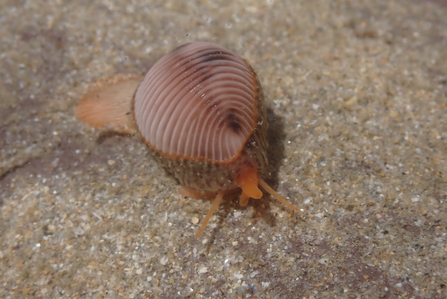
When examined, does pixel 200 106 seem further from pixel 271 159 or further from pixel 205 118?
pixel 271 159

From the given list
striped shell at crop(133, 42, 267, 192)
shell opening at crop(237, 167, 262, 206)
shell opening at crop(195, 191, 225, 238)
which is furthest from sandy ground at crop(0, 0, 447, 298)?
striped shell at crop(133, 42, 267, 192)

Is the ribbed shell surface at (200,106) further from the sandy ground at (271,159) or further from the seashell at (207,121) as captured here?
the sandy ground at (271,159)

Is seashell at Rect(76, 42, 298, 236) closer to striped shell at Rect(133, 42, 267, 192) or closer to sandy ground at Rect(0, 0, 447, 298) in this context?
striped shell at Rect(133, 42, 267, 192)

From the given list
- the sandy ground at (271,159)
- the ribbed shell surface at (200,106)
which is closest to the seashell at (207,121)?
the ribbed shell surface at (200,106)

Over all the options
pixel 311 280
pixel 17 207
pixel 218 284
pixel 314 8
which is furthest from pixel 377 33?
pixel 17 207

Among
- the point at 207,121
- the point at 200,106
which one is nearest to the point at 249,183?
the point at 207,121

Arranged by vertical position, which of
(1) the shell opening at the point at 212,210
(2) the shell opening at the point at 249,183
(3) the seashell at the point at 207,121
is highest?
(3) the seashell at the point at 207,121

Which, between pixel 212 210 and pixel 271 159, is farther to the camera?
pixel 271 159
